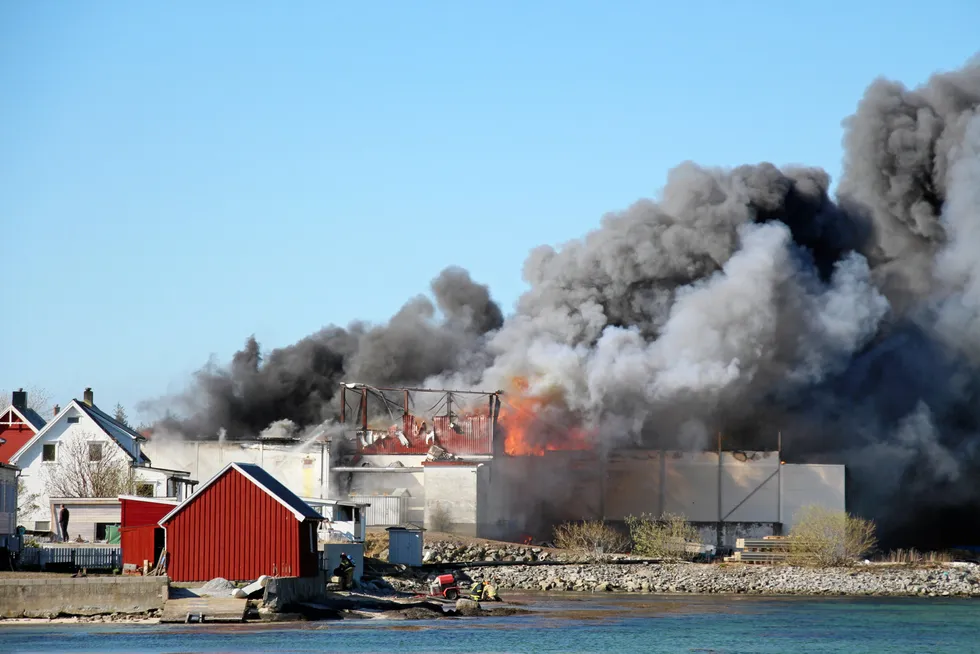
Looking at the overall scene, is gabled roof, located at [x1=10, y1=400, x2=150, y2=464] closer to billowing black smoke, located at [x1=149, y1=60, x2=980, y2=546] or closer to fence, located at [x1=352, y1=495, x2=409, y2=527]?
fence, located at [x1=352, y1=495, x2=409, y2=527]

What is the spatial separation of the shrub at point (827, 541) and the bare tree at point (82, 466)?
3341 centimetres

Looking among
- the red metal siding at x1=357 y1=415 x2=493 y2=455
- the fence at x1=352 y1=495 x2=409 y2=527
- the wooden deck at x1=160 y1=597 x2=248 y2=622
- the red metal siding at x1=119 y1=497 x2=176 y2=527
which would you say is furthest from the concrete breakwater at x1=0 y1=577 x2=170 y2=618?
the red metal siding at x1=357 y1=415 x2=493 y2=455

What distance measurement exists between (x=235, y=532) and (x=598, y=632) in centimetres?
1206

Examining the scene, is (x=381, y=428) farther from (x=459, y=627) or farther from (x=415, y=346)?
(x=459, y=627)

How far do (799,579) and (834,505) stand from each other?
17756 mm

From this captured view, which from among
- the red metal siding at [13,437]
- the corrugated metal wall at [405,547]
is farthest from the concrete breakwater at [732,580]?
the red metal siding at [13,437]

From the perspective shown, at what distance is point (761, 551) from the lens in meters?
78.5

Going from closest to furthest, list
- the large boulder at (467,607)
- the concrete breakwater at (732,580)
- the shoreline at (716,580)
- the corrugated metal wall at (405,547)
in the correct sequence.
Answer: the large boulder at (467,607)
the corrugated metal wall at (405,547)
the shoreline at (716,580)
the concrete breakwater at (732,580)

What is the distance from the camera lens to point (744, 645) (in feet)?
148

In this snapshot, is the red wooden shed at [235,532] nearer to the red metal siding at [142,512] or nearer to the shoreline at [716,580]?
the red metal siding at [142,512]

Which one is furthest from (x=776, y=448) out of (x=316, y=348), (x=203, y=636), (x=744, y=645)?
(x=203, y=636)

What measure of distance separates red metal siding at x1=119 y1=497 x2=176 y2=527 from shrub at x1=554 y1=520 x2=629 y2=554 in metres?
30.2

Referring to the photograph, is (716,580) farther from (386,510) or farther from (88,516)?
(88,516)

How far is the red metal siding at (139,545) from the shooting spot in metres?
50.5
